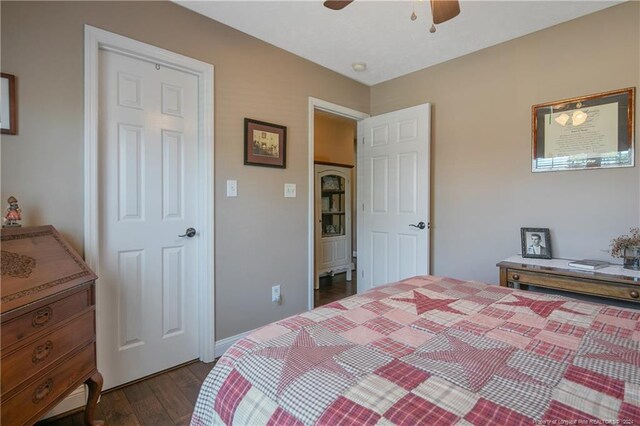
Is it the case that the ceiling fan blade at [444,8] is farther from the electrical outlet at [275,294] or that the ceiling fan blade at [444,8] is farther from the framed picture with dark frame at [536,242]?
the electrical outlet at [275,294]

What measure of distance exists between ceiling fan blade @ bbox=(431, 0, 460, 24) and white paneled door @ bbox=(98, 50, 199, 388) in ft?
5.20

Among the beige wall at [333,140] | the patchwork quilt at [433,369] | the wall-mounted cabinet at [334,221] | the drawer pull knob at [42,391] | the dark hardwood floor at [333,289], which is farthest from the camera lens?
the beige wall at [333,140]

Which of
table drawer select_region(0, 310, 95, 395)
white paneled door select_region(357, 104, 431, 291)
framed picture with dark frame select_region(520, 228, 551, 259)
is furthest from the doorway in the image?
table drawer select_region(0, 310, 95, 395)

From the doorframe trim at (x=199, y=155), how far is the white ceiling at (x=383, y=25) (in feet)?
1.33

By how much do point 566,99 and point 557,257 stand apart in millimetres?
1148

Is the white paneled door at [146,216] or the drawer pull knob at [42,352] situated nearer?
the drawer pull knob at [42,352]

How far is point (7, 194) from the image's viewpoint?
1.51 meters

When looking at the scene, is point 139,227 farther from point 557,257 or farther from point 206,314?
point 557,257

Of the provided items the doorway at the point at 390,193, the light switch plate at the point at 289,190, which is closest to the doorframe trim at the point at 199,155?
the light switch plate at the point at 289,190

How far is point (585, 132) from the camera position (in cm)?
221

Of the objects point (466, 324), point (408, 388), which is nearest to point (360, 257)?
point (466, 324)

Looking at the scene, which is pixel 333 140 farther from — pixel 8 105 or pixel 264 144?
pixel 8 105

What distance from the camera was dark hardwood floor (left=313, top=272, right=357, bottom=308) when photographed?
3673 mm

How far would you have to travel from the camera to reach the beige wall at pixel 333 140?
189 inches
